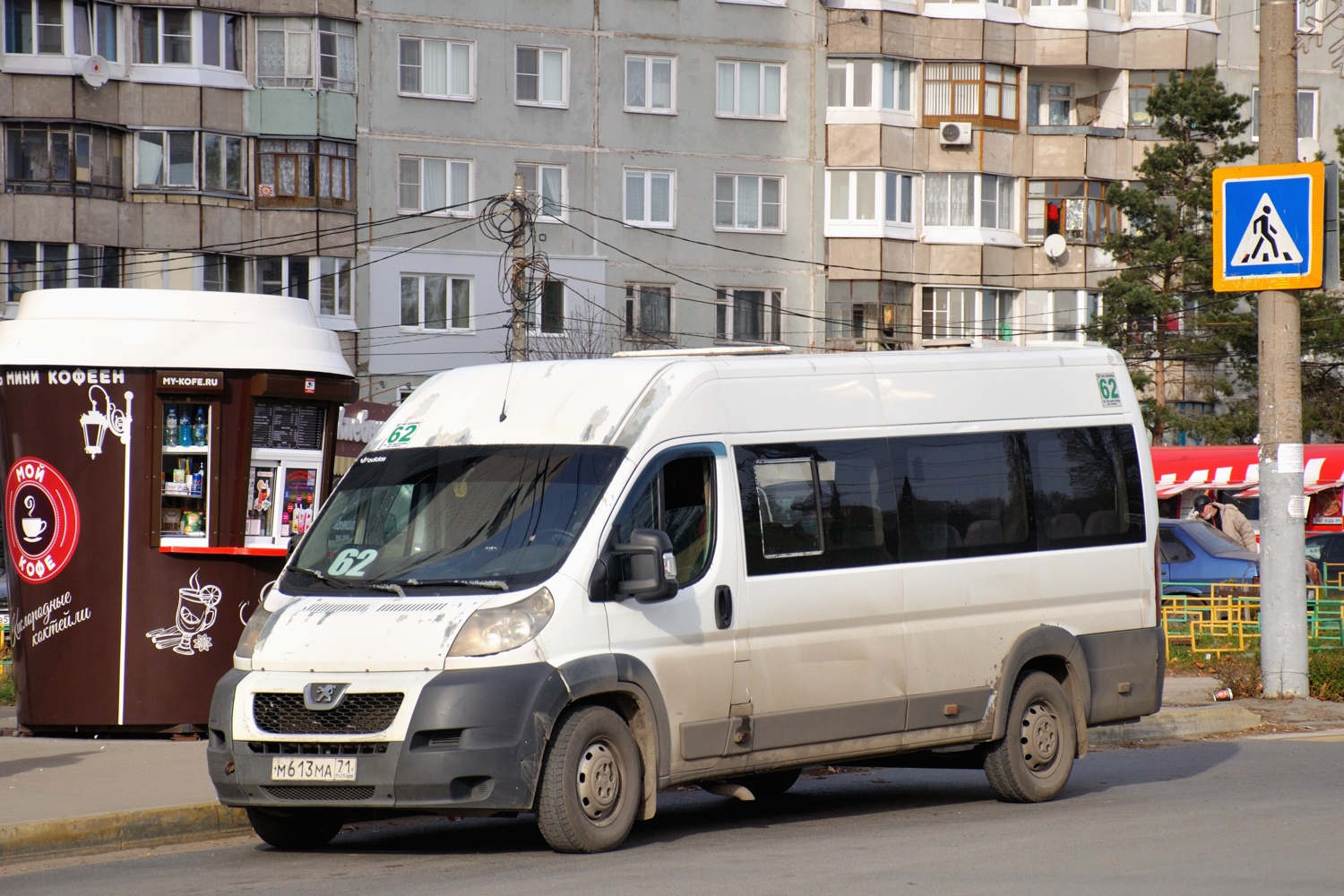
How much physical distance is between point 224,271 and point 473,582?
38.8 metres

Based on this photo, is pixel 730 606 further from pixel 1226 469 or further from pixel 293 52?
pixel 293 52

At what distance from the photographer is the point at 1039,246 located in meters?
53.2

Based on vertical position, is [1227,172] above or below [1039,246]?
below

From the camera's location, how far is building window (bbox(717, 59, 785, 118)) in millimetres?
50688

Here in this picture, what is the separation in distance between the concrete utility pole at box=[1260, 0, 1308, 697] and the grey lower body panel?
4.88 meters

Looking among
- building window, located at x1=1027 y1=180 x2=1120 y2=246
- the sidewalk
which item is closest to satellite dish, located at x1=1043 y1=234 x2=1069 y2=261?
building window, located at x1=1027 y1=180 x2=1120 y2=246

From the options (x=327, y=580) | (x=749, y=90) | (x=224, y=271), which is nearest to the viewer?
(x=327, y=580)

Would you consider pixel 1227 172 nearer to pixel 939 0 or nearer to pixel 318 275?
pixel 318 275

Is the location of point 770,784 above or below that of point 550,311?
below

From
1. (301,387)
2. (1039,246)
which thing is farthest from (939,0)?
(301,387)

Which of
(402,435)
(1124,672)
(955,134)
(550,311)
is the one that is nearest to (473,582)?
(402,435)

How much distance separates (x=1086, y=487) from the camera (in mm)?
11344

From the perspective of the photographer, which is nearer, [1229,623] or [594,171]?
[1229,623]

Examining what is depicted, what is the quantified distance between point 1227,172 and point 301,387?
25.8 ft
